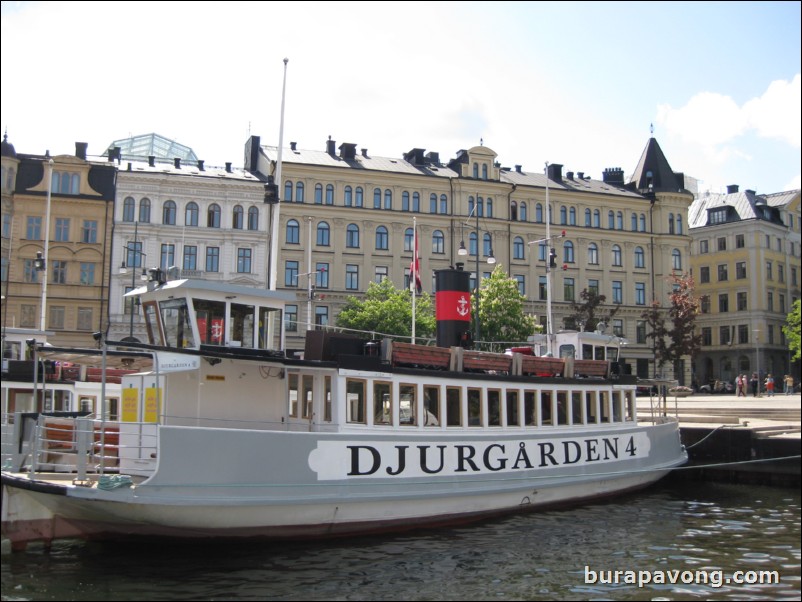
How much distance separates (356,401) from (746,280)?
196 feet

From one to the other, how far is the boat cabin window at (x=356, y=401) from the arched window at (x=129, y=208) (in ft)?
121

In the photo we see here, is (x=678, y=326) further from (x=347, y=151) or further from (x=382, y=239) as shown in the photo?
(x=347, y=151)

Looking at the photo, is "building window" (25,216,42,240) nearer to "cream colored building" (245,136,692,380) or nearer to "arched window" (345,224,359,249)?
"cream colored building" (245,136,692,380)

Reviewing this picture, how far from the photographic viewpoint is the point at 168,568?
39.8 ft

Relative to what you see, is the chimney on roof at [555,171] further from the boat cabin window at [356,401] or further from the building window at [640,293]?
the boat cabin window at [356,401]

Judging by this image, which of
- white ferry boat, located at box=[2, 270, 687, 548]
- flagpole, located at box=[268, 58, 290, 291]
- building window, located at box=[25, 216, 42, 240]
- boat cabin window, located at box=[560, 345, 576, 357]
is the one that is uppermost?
building window, located at box=[25, 216, 42, 240]

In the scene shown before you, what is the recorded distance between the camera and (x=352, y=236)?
53375mm

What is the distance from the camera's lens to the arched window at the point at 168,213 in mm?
48562

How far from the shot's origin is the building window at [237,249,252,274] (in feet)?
164

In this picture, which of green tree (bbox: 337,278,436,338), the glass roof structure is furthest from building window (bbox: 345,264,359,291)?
the glass roof structure

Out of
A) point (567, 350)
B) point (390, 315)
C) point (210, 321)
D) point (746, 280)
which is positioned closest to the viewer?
point (210, 321)

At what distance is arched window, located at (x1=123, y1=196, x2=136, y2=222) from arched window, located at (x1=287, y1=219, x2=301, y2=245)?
384 inches

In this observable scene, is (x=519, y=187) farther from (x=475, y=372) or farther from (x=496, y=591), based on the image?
(x=496, y=591)

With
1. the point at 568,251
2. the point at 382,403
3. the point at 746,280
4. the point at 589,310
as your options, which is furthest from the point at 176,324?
the point at 746,280
